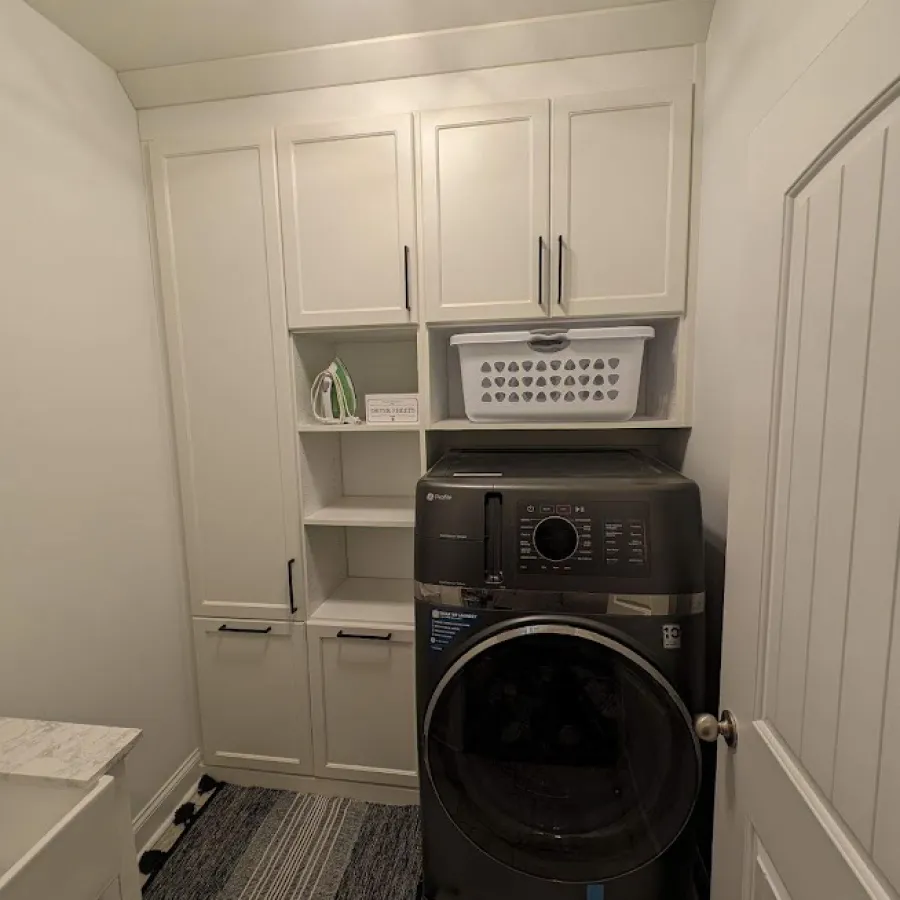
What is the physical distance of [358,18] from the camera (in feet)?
4.72

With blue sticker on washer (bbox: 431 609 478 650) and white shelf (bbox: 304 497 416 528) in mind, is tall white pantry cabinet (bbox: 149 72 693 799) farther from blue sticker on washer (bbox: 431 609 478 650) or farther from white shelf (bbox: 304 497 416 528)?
blue sticker on washer (bbox: 431 609 478 650)

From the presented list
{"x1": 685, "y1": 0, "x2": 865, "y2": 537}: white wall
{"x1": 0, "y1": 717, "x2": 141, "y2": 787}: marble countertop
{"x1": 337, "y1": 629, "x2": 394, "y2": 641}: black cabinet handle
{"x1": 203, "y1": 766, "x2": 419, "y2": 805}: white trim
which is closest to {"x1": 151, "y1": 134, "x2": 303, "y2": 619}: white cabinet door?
{"x1": 337, "y1": 629, "x2": 394, "y2": 641}: black cabinet handle

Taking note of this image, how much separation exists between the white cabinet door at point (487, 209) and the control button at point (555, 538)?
0.69m

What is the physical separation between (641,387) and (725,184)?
0.73 metres

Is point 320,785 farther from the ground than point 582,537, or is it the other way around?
point 582,537

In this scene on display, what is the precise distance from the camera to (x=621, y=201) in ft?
4.85

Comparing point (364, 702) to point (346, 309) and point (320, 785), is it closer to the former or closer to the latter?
point (320, 785)

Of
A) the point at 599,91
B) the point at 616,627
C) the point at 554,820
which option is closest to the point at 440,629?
the point at 616,627

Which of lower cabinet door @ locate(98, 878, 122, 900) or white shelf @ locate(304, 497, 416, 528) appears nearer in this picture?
lower cabinet door @ locate(98, 878, 122, 900)

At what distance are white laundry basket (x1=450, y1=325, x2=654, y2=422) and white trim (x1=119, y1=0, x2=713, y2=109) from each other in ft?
2.67

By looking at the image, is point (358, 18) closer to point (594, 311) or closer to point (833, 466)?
point (594, 311)

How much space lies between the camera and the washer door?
116 centimetres

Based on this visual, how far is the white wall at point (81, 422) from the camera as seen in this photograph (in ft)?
4.24

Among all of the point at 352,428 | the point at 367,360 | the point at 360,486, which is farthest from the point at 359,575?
the point at 367,360
